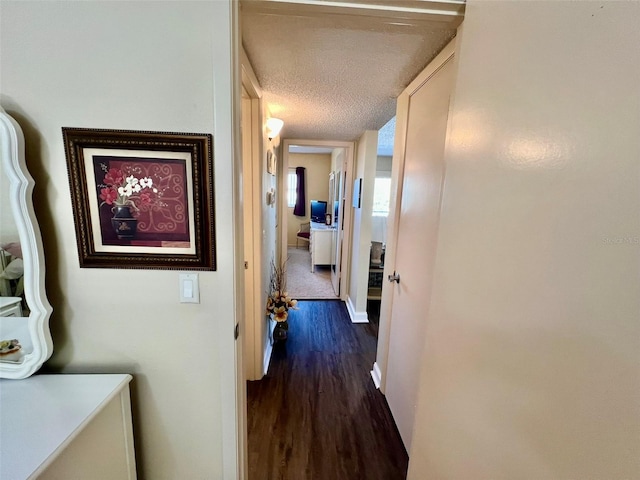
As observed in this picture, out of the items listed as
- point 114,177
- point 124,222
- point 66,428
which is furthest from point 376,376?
point 114,177

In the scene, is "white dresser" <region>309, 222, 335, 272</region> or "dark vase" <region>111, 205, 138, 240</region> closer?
"dark vase" <region>111, 205, 138, 240</region>

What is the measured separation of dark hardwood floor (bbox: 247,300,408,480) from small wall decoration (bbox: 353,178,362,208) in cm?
153

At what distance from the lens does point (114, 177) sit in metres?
0.86

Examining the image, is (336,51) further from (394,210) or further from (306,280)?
(306,280)

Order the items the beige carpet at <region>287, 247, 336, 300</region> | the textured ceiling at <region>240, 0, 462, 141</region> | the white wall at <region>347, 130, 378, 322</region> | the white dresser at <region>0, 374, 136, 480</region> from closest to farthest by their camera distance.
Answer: the white dresser at <region>0, 374, 136, 480</region>, the textured ceiling at <region>240, 0, 462, 141</region>, the white wall at <region>347, 130, 378, 322</region>, the beige carpet at <region>287, 247, 336, 300</region>

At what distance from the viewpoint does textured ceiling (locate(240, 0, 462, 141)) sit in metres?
0.93

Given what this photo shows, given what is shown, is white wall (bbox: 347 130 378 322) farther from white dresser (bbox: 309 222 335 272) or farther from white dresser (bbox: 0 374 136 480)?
white dresser (bbox: 0 374 136 480)

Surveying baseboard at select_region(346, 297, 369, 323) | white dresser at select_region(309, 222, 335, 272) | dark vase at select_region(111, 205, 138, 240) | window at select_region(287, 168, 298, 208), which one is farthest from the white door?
window at select_region(287, 168, 298, 208)

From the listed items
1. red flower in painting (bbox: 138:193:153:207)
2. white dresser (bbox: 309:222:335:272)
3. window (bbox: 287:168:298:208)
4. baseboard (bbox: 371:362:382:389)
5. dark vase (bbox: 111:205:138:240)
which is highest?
window (bbox: 287:168:298:208)

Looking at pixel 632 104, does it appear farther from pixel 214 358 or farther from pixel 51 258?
pixel 51 258

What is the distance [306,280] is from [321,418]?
8.78ft

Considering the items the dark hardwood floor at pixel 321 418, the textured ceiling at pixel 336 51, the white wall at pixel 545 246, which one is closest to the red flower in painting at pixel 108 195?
the textured ceiling at pixel 336 51

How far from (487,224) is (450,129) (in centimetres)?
40

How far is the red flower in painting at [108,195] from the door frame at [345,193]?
247cm
